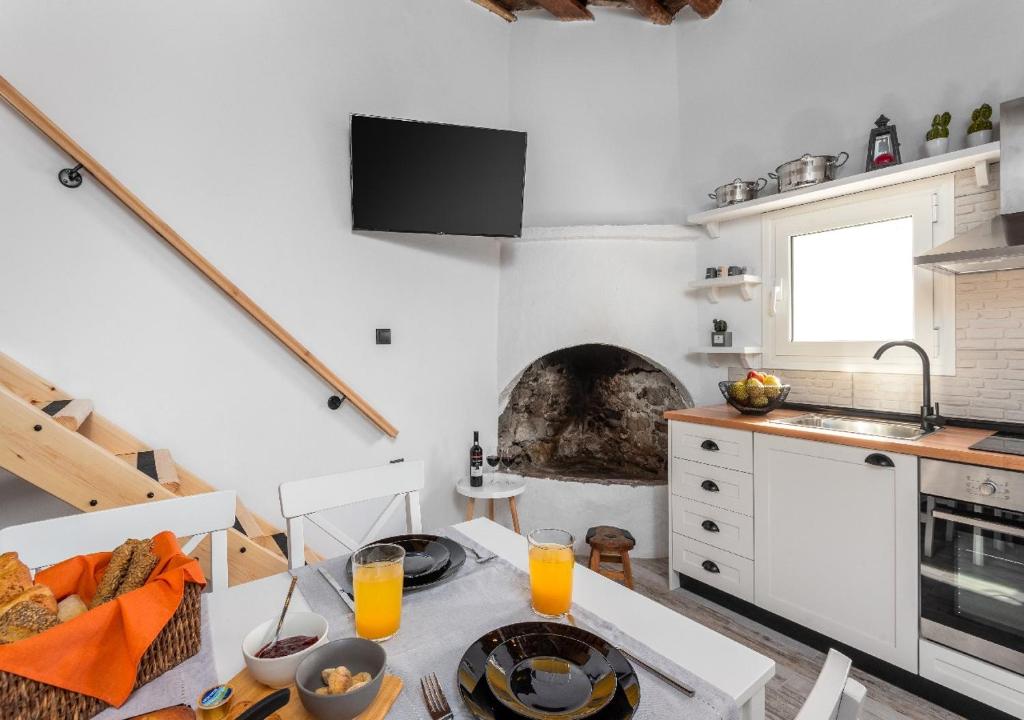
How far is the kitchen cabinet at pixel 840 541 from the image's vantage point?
1816mm

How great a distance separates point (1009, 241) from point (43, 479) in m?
3.06

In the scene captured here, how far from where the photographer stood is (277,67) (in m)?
2.41

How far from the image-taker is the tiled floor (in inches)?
68.9

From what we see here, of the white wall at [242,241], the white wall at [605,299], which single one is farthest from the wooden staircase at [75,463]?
the white wall at [605,299]

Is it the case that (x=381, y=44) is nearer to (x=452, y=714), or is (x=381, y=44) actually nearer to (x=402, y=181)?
(x=402, y=181)

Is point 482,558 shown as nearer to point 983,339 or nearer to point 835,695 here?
point 835,695

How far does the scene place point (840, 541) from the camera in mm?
1975

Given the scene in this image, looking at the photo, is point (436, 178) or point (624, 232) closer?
point (436, 178)

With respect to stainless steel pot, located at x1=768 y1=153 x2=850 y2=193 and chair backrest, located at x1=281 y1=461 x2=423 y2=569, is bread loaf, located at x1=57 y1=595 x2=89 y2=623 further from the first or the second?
stainless steel pot, located at x1=768 y1=153 x2=850 y2=193

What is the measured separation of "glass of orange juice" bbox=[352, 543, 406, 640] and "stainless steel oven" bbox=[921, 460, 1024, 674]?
1.82 meters

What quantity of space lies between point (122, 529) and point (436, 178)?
2.08 metres

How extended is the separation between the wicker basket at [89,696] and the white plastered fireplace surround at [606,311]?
240 cm

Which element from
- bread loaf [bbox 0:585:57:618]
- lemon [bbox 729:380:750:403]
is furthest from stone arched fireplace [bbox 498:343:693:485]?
bread loaf [bbox 0:585:57:618]

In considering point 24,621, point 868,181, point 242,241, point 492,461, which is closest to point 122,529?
point 24,621
